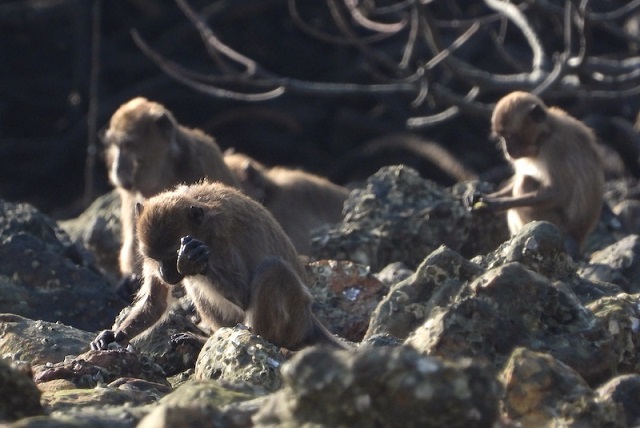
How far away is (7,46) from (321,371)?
43.9 feet

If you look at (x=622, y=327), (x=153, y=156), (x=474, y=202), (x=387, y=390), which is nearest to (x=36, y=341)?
(x=622, y=327)

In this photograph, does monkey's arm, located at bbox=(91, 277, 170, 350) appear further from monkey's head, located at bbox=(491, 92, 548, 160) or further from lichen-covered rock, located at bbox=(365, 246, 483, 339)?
monkey's head, located at bbox=(491, 92, 548, 160)

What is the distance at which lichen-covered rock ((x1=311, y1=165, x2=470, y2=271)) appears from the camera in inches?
360

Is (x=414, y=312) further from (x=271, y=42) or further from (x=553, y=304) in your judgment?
(x=271, y=42)

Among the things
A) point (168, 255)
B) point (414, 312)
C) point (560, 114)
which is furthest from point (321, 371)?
point (560, 114)

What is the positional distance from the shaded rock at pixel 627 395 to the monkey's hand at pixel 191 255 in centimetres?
221

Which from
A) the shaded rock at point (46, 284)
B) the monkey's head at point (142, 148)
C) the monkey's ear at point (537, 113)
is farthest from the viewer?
the monkey's ear at point (537, 113)

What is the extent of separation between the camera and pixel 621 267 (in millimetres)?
8367

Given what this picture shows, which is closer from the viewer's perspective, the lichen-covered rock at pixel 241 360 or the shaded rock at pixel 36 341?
the lichen-covered rock at pixel 241 360

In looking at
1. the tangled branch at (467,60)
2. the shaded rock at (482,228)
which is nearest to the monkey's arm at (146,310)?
the shaded rock at (482,228)

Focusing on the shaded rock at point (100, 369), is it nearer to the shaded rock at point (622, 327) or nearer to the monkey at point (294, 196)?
the shaded rock at point (622, 327)

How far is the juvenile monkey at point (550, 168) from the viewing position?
10.3 m

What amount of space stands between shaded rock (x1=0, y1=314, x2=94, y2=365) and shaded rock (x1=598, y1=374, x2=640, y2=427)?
7.93 ft

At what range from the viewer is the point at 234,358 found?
18.7 ft
